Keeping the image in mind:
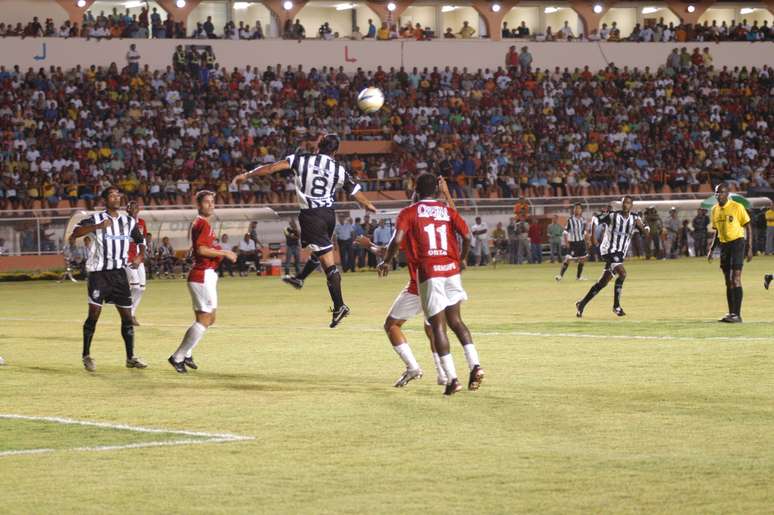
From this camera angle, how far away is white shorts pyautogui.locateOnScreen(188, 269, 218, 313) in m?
15.0

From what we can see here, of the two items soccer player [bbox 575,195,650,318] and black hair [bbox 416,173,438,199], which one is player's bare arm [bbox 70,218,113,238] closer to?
black hair [bbox 416,173,438,199]

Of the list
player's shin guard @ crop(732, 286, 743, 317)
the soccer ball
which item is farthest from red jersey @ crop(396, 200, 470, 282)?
the soccer ball

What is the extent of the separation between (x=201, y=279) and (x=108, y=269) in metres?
1.40

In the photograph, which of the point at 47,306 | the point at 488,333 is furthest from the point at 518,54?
the point at 488,333

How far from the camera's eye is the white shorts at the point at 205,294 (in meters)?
15.0

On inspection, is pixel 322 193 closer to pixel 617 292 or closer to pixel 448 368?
pixel 448 368

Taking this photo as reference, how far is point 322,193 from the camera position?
16.1 metres

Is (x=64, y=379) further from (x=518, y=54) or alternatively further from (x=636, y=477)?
(x=518, y=54)

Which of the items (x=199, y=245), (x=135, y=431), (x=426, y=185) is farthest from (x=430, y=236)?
(x=199, y=245)

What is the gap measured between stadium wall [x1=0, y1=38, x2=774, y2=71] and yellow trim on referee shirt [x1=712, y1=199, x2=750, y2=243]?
36.2 meters

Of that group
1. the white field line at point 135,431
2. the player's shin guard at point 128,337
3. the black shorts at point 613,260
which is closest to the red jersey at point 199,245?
the player's shin guard at point 128,337

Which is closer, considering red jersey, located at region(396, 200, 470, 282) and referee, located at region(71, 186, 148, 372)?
red jersey, located at region(396, 200, 470, 282)

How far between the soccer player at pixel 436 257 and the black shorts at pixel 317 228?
3.77 meters

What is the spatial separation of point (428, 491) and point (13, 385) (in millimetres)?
7423
